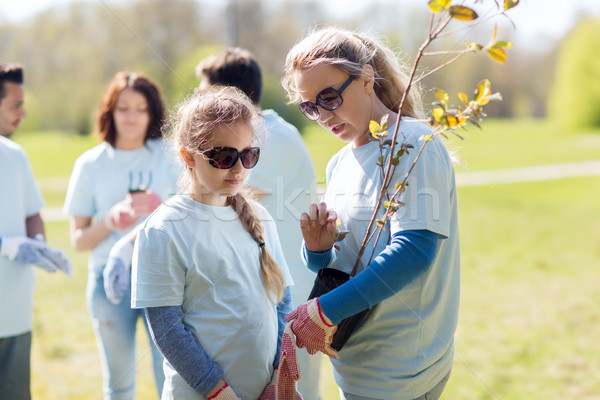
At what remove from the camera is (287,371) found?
1669mm

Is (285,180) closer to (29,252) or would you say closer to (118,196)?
(118,196)

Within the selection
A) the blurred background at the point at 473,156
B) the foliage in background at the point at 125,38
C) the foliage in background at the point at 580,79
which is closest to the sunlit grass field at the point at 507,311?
the blurred background at the point at 473,156

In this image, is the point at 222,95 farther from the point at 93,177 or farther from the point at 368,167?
the point at 93,177

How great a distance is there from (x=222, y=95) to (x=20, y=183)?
4.41ft

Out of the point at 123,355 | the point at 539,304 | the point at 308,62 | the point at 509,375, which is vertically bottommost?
the point at 539,304

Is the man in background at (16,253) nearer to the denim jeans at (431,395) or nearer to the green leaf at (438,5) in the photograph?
the denim jeans at (431,395)

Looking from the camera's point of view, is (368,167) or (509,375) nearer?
(368,167)

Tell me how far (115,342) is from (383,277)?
1803 mm

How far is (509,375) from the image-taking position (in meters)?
4.00

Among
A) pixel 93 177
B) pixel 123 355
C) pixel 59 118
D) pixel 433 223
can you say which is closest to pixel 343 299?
pixel 433 223

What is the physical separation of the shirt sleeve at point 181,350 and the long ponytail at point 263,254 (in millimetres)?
305

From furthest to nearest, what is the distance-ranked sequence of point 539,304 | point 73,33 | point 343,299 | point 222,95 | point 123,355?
1. point 73,33
2. point 539,304
3. point 123,355
4. point 222,95
5. point 343,299

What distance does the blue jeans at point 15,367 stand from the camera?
2527 mm

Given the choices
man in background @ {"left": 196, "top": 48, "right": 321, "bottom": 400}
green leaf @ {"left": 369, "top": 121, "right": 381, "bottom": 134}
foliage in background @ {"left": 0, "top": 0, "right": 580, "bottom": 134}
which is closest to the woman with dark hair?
man in background @ {"left": 196, "top": 48, "right": 321, "bottom": 400}
